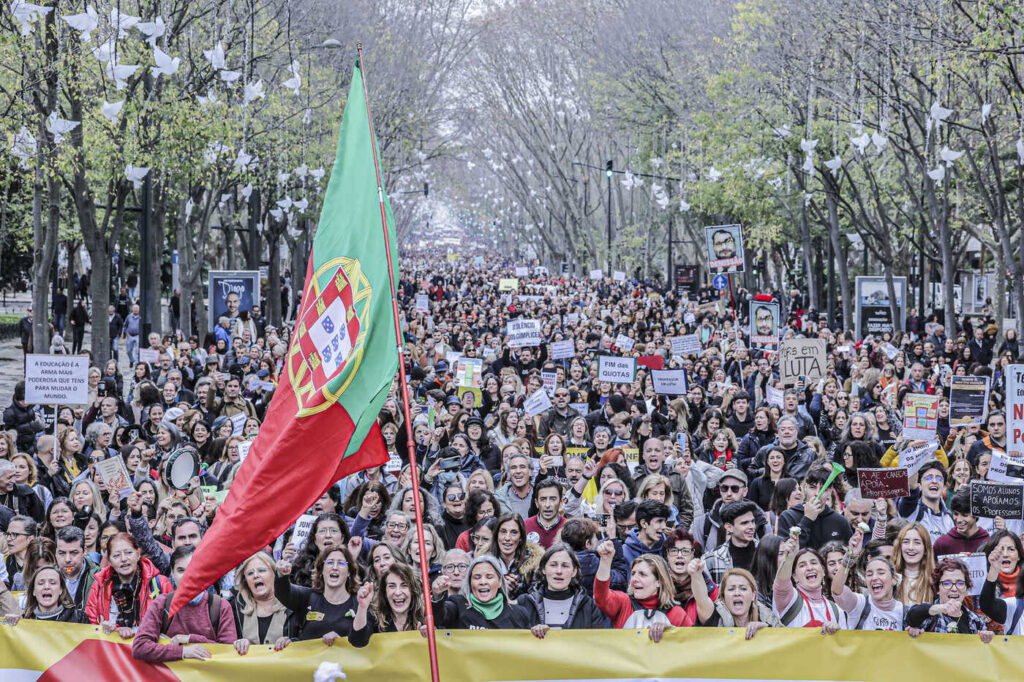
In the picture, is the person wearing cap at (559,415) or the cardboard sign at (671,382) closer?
the person wearing cap at (559,415)

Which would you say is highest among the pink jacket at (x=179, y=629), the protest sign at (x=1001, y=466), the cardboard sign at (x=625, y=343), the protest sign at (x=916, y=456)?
the cardboard sign at (x=625, y=343)

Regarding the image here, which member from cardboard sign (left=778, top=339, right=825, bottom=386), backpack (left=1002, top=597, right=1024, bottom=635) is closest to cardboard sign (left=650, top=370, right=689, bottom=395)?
cardboard sign (left=778, top=339, right=825, bottom=386)

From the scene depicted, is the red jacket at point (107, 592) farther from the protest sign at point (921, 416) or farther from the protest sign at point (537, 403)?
the protest sign at point (921, 416)

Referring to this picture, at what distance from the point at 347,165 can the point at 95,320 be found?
17003mm

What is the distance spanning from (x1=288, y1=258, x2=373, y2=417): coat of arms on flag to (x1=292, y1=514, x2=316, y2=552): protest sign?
2.40 m

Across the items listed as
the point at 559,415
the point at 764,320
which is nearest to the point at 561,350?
the point at 764,320

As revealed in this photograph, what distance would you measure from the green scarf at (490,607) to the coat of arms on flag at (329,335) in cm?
155

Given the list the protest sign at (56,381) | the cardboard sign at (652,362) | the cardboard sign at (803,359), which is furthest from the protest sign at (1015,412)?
the protest sign at (56,381)

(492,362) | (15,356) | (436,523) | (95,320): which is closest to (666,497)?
(436,523)

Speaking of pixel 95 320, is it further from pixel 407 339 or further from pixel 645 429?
pixel 645 429

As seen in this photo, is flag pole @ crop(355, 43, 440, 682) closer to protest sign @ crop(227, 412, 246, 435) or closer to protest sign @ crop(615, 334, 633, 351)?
protest sign @ crop(227, 412, 246, 435)

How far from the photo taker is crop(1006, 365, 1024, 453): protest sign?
11.2 metres

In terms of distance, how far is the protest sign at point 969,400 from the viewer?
14.1 metres

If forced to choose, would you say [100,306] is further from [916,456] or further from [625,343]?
[916,456]
